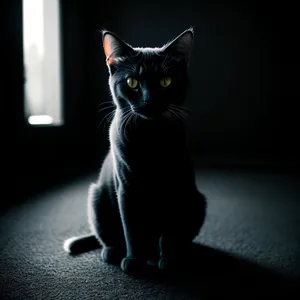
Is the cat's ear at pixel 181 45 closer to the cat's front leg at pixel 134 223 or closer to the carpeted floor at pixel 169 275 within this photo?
the cat's front leg at pixel 134 223

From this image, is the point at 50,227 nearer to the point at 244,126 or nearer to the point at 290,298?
the point at 290,298

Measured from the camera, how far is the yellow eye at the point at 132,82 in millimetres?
911

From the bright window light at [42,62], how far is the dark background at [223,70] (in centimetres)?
26

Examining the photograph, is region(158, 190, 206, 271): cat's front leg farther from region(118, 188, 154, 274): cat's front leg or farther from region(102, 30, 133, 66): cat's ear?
region(102, 30, 133, 66): cat's ear

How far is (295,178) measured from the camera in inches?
90.4

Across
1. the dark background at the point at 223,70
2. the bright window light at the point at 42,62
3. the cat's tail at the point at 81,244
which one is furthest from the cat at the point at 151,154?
the dark background at the point at 223,70

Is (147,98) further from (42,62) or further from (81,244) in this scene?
(42,62)

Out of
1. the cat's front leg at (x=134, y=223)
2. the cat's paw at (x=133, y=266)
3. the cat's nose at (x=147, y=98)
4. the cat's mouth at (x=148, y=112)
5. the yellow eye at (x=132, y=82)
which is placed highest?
the yellow eye at (x=132, y=82)

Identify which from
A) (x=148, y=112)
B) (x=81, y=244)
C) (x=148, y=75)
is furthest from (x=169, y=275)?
(x=148, y=75)

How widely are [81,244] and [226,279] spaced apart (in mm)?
477

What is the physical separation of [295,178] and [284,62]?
130cm

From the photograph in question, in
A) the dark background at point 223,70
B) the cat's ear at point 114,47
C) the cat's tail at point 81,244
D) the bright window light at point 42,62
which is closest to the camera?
the cat's ear at point 114,47

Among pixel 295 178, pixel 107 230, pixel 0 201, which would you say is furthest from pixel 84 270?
pixel 295 178

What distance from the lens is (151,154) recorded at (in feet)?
3.03
